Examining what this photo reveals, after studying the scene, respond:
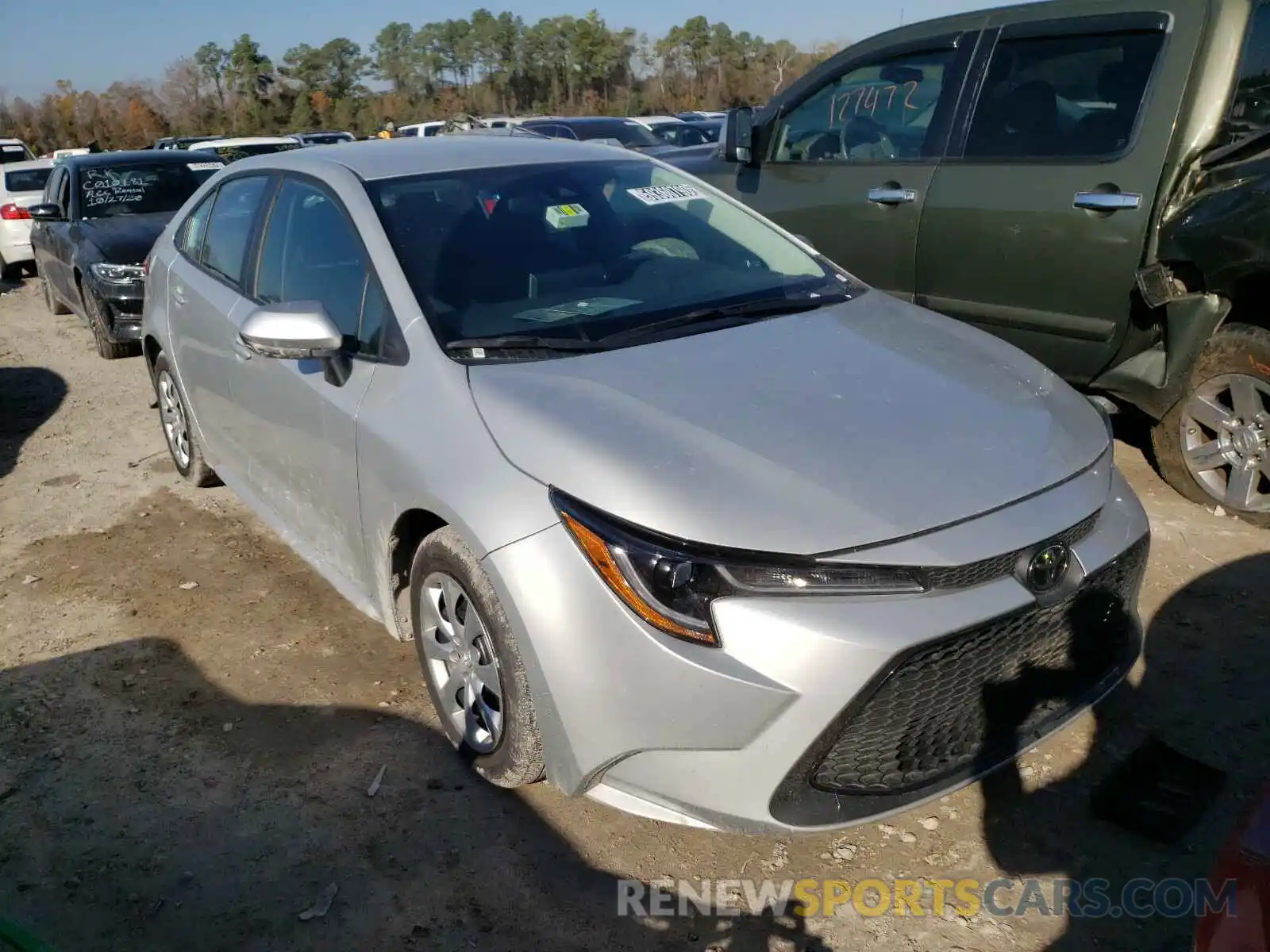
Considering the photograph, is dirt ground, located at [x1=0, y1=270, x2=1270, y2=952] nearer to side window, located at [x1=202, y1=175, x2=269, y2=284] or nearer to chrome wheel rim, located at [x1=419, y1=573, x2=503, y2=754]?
chrome wheel rim, located at [x1=419, y1=573, x2=503, y2=754]

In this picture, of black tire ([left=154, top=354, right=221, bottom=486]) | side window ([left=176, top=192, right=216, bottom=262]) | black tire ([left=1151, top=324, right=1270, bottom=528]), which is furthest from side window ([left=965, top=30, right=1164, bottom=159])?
black tire ([left=154, top=354, right=221, bottom=486])

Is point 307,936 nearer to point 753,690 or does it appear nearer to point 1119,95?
point 753,690

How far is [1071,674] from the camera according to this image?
274 cm

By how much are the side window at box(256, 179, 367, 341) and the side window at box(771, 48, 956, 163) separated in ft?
9.47

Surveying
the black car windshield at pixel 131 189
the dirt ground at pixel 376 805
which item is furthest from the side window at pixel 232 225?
the black car windshield at pixel 131 189

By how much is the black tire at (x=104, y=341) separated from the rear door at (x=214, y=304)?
3.75 metres

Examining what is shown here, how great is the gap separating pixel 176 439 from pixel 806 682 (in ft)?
13.7

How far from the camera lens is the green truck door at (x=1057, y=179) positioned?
171 inches

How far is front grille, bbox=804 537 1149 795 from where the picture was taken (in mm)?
2326

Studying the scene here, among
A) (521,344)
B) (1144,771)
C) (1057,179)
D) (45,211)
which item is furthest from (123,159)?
(1144,771)

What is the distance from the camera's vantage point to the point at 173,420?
17.6 ft

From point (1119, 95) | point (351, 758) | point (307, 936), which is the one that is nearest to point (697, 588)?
point (307, 936)

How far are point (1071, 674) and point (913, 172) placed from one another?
3113 mm

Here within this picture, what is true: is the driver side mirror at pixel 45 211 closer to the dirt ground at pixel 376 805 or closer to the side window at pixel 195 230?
the side window at pixel 195 230
